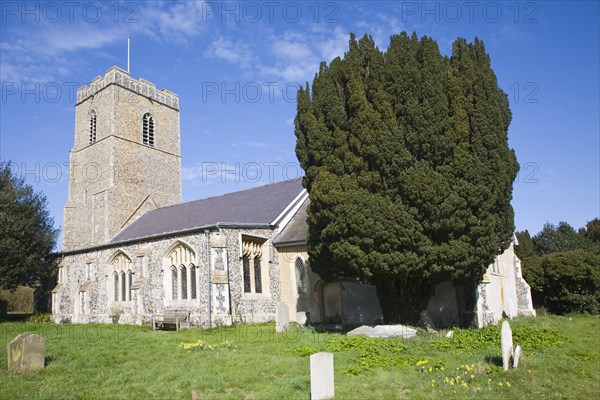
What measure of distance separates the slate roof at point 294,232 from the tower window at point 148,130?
57.1ft

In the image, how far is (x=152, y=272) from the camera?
23594 millimetres

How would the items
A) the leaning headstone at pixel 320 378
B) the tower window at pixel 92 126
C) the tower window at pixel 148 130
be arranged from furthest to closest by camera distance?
1. the tower window at pixel 148 130
2. the tower window at pixel 92 126
3. the leaning headstone at pixel 320 378

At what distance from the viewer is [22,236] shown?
27.0 meters

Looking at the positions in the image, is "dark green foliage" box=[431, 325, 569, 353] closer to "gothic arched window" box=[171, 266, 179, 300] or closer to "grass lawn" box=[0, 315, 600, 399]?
"grass lawn" box=[0, 315, 600, 399]

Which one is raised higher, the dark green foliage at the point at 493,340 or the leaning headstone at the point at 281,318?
the leaning headstone at the point at 281,318

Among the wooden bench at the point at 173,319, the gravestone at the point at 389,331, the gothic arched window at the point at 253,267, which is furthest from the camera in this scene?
the gothic arched window at the point at 253,267

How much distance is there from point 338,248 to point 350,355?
13.2ft

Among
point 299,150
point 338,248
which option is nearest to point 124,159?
point 299,150

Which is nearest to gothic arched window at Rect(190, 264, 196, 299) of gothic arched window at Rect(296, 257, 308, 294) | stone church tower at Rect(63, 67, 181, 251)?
gothic arched window at Rect(296, 257, 308, 294)

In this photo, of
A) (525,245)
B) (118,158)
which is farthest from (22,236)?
(525,245)

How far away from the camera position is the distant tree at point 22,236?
2611 cm

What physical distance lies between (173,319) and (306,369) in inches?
489

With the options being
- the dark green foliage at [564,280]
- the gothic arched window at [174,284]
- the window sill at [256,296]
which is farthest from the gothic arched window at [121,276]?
the dark green foliage at [564,280]

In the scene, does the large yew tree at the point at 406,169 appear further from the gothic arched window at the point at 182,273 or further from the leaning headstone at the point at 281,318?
the gothic arched window at the point at 182,273
